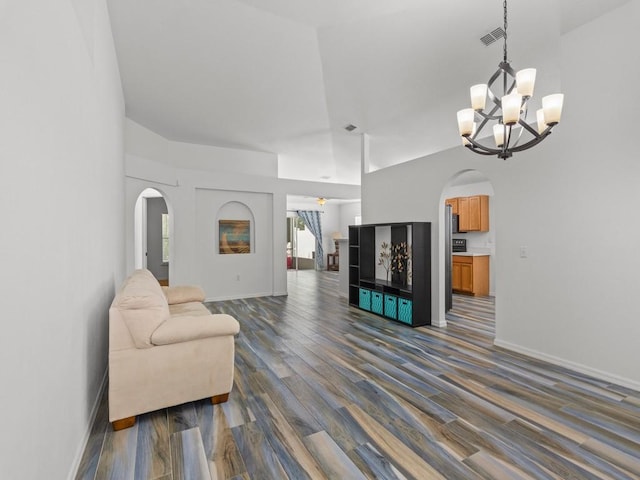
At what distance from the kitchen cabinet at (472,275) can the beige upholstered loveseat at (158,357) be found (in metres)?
5.79

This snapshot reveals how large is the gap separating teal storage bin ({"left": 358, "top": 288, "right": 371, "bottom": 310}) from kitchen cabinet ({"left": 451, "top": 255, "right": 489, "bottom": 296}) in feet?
9.08

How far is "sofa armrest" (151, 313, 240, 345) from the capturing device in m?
2.20

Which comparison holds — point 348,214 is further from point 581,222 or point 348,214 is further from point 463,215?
point 581,222

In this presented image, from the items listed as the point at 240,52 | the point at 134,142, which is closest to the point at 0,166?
the point at 240,52

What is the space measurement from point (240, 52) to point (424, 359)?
385 centimetres

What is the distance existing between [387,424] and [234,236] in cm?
506

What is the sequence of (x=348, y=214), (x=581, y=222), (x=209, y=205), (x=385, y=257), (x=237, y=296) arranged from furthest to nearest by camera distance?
(x=348, y=214)
(x=237, y=296)
(x=209, y=205)
(x=385, y=257)
(x=581, y=222)

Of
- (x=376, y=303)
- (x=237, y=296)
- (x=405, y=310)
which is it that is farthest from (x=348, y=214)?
(x=405, y=310)

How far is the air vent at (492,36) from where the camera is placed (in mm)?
3076

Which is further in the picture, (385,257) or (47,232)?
(385,257)

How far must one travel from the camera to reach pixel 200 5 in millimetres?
2834

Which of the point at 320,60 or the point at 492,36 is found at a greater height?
the point at 320,60

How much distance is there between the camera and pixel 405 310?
4574 millimetres

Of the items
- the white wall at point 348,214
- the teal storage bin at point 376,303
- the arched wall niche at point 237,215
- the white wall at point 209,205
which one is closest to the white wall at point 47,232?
the white wall at point 209,205
